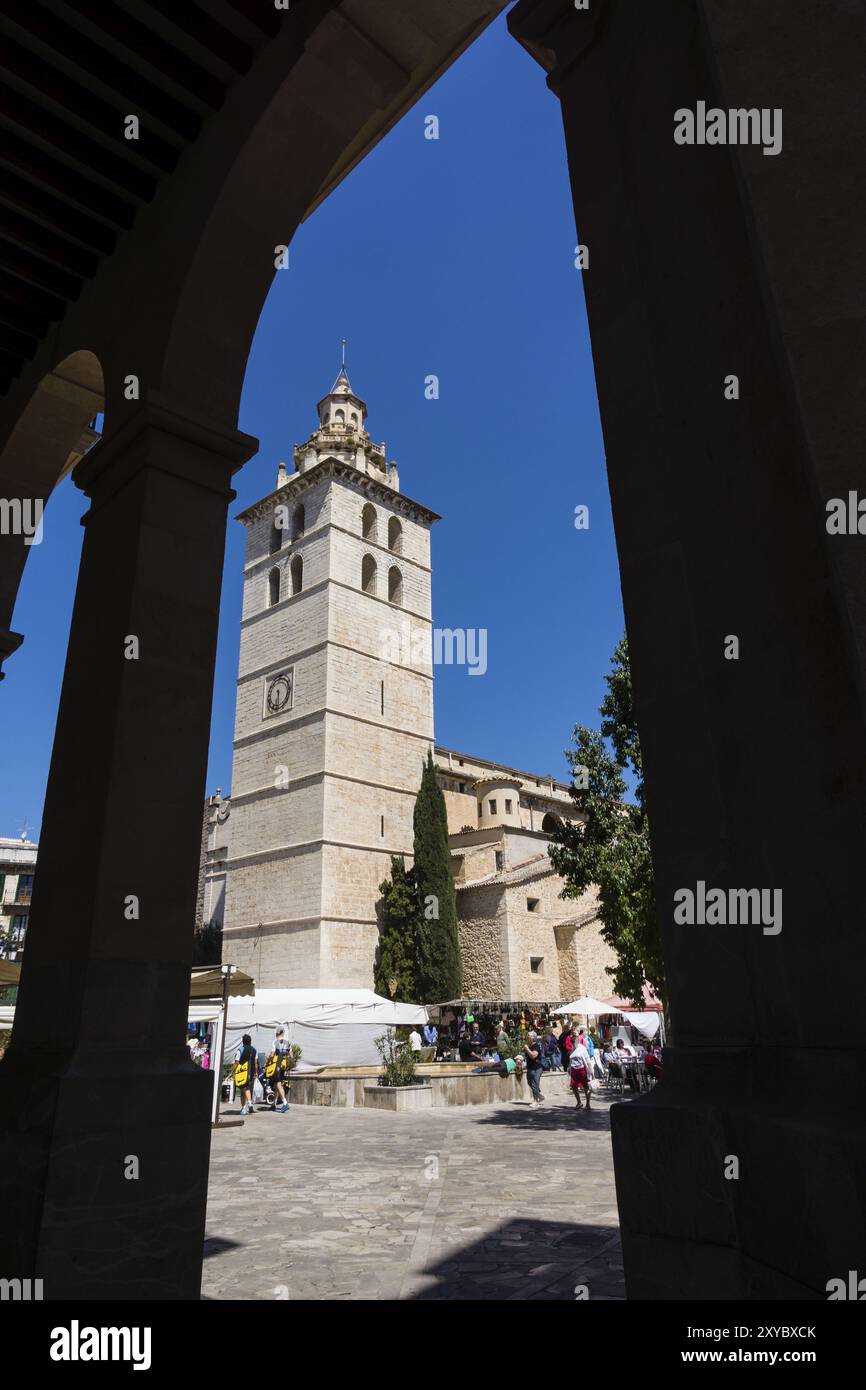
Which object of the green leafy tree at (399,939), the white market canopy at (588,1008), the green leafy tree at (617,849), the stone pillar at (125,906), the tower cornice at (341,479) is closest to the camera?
the stone pillar at (125,906)

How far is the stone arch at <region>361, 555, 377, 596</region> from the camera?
117 feet

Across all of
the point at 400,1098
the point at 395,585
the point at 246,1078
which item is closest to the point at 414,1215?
the point at 400,1098

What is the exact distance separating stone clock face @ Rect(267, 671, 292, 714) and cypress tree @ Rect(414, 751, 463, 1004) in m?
6.44

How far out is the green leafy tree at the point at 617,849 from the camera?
40.1 ft

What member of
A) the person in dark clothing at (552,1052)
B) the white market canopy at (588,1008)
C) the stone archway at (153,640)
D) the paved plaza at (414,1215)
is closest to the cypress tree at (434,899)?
the person in dark clothing at (552,1052)

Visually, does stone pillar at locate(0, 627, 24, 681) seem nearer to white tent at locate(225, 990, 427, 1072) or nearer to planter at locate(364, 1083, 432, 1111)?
planter at locate(364, 1083, 432, 1111)

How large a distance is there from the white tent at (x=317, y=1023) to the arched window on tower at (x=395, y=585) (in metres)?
19.1

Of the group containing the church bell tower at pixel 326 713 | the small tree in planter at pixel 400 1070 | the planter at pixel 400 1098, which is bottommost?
the planter at pixel 400 1098

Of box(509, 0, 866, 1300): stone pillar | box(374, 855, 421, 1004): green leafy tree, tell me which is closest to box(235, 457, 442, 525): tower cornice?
box(374, 855, 421, 1004): green leafy tree

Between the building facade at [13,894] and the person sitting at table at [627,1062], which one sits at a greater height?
the building facade at [13,894]

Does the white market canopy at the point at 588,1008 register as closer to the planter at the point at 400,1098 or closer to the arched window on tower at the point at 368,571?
the planter at the point at 400,1098

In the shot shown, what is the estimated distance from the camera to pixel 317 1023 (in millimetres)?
21156
